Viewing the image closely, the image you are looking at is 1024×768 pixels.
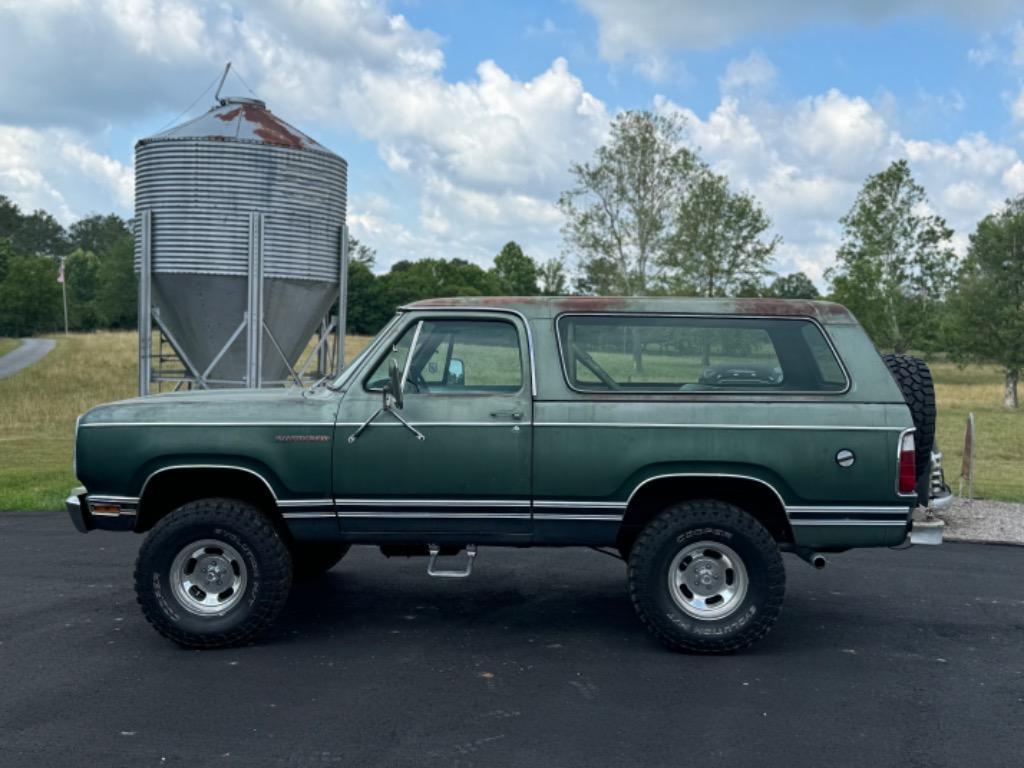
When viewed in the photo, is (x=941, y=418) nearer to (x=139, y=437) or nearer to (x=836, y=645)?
(x=836, y=645)

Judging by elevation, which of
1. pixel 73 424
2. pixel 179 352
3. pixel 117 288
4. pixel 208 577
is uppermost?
pixel 117 288

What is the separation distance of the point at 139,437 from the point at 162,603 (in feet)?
3.16

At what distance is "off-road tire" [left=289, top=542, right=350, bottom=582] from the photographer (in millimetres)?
7543

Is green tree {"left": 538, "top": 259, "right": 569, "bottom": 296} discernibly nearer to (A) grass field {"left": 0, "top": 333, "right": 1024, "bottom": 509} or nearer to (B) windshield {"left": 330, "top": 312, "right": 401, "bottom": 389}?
(A) grass field {"left": 0, "top": 333, "right": 1024, "bottom": 509}

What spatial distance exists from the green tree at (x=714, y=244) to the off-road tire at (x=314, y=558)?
3710 centimetres

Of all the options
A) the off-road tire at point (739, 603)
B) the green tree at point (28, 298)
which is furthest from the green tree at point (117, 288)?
the off-road tire at point (739, 603)

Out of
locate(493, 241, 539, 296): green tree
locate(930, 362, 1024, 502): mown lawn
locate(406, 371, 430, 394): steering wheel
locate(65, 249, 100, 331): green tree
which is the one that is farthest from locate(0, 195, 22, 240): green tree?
locate(406, 371, 430, 394): steering wheel

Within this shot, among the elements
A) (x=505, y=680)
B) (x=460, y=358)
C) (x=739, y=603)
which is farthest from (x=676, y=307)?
(x=505, y=680)

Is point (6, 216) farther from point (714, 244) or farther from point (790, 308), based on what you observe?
point (790, 308)

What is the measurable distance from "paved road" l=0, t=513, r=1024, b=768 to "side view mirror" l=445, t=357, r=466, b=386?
5.03 ft

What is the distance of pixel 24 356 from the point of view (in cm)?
5294

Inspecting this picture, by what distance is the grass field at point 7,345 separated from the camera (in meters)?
57.9

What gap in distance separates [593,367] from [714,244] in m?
42.0

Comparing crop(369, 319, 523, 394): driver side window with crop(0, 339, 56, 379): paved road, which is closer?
crop(369, 319, 523, 394): driver side window
